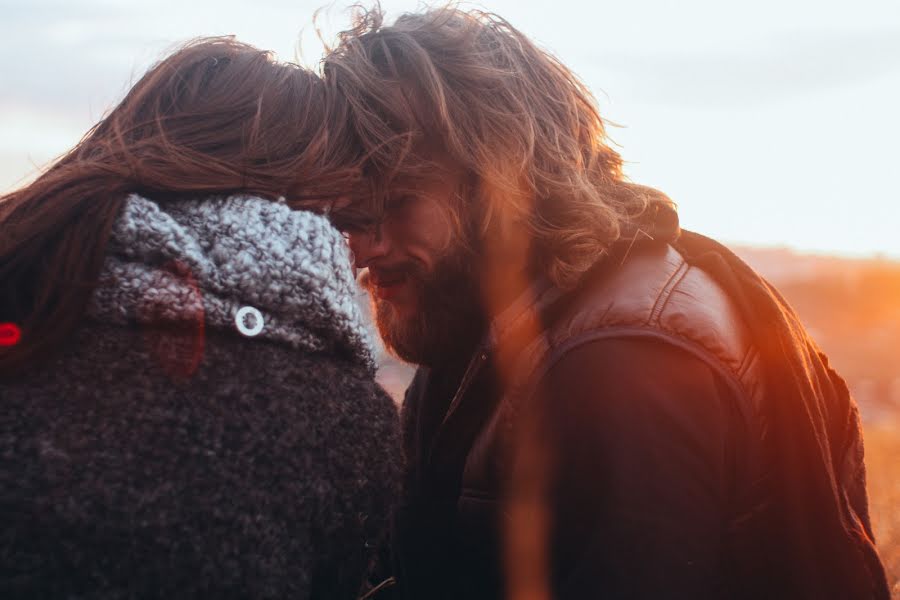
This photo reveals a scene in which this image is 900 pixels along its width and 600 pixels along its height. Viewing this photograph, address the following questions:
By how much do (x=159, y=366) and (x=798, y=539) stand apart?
1418 millimetres

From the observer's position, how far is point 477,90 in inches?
91.7

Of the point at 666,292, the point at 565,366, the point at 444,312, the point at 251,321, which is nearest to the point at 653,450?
the point at 565,366

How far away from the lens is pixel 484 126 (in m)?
2.30

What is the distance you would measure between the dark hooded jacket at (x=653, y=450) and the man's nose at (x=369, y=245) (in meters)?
0.43

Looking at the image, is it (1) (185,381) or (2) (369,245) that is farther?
(2) (369,245)

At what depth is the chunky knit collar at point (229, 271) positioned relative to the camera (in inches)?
61.4

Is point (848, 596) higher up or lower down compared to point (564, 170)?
lower down

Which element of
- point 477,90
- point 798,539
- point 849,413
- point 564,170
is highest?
point 477,90

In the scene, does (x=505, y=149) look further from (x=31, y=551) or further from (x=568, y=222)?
(x=31, y=551)

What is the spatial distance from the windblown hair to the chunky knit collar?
50mm

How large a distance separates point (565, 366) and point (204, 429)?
0.78m

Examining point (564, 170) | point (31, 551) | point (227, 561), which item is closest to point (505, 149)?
point (564, 170)

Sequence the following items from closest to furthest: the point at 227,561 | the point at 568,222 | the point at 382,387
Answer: the point at 227,561 → the point at 382,387 → the point at 568,222

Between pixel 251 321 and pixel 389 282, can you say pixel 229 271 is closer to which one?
pixel 251 321
